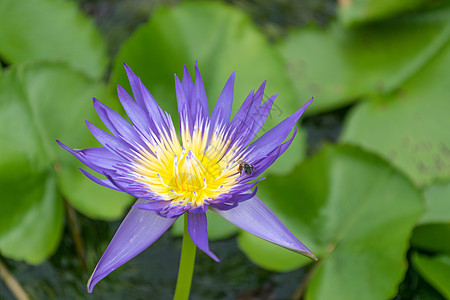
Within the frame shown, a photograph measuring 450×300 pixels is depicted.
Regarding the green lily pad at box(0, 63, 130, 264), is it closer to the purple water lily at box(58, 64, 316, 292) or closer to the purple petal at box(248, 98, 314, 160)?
the purple water lily at box(58, 64, 316, 292)

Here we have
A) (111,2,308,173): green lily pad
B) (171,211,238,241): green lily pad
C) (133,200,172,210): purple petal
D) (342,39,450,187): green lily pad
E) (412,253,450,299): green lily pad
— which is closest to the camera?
(133,200,172,210): purple petal

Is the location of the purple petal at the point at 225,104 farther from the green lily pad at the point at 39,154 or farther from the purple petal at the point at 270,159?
the green lily pad at the point at 39,154

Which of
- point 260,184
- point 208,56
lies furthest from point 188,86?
point 208,56

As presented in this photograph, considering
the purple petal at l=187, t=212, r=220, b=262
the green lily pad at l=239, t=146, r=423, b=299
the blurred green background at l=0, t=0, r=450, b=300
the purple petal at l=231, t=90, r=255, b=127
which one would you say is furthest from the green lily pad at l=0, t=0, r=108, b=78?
the purple petal at l=187, t=212, r=220, b=262

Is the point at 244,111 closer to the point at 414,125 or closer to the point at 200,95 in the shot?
the point at 200,95

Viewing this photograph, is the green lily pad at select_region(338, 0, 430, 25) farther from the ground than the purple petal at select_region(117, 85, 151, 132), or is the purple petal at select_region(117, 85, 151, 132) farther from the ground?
the green lily pad at select_region(338, 0, 430, 25)

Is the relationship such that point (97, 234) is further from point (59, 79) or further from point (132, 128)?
point (132, 128)
